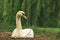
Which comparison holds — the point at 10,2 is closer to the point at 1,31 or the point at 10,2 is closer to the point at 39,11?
the point at 39,11

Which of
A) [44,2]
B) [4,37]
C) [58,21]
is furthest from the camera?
[58,21]

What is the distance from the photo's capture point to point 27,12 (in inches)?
433

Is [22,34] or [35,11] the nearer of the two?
[22,34]

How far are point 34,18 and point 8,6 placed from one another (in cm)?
118

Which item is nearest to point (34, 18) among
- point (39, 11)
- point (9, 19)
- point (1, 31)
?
point (39, 11)

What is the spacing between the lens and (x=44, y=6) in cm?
1084

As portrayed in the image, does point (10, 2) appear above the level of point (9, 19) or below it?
above

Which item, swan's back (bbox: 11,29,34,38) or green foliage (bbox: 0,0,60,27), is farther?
green foliage (bbox: 0,0,60,27)

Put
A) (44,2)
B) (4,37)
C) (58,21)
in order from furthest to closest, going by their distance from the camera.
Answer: (58,21)
(44,2)
(4,37)

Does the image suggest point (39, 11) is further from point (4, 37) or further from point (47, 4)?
point (4, 37)

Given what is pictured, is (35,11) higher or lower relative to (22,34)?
higher

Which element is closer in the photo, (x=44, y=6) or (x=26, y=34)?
(x=26, y=34)

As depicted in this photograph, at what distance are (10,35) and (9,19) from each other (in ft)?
10.0

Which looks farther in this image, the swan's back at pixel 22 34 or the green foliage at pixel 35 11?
the green foliage at pixel 35 11
